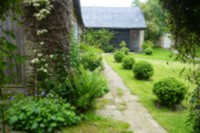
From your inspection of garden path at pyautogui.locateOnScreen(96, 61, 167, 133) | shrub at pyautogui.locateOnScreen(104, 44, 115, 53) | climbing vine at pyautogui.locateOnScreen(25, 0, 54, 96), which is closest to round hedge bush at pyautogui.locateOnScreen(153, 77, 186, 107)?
garden path at pyautogui.locateOnScreen(96, 61, 167, 133)

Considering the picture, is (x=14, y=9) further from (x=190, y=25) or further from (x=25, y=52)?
(x=25, y=52)

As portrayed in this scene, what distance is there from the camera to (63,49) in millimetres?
4914

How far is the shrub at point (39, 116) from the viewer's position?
352 cm

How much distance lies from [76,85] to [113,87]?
3199 millimetres

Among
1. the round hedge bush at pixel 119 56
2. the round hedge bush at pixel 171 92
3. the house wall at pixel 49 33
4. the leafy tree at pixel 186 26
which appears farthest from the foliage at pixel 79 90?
the round hedge bush at pixel 119 56

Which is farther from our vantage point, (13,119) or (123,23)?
(123,23)

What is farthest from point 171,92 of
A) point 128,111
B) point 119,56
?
point 119,56

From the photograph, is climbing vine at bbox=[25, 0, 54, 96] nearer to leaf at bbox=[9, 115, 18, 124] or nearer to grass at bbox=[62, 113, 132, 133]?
leaf at bbox=[9, 115, 18, 124]

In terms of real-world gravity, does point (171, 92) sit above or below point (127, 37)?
below

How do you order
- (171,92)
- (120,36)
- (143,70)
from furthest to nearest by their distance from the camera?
(120,36), (143,70), (171,92)

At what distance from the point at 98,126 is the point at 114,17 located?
23.6 meters

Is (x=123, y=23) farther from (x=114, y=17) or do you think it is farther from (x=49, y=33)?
(x=49, y=33)

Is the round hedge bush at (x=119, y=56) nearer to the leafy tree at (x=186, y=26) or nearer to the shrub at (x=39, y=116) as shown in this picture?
the shrub at (x=39, y=116)

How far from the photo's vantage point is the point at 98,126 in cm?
398
